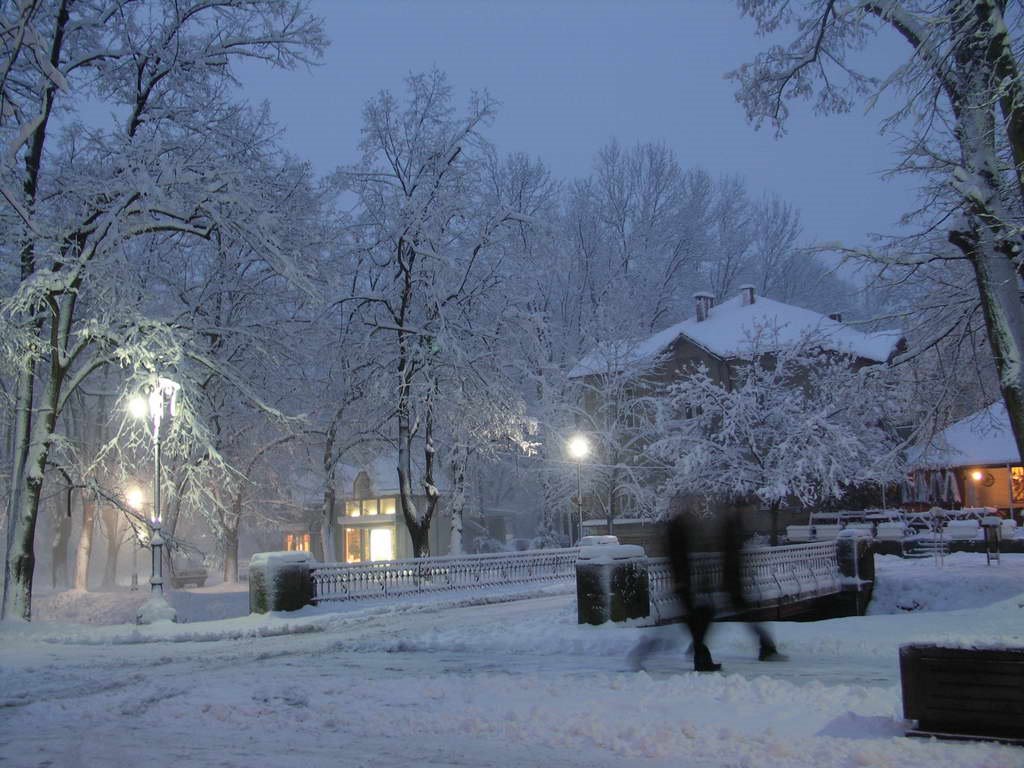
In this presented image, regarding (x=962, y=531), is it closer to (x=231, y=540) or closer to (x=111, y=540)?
(x=231, y=540)

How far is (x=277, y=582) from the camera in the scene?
1934 cm

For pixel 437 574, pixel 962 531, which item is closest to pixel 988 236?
pixel 437 574

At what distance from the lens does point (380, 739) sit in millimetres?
7457

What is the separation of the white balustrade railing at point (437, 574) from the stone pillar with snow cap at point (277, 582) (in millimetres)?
872

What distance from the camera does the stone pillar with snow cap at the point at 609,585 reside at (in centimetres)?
1570

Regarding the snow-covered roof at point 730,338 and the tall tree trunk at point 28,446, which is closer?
the tall tree trunk at point 28,446

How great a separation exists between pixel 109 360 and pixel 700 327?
111 ft

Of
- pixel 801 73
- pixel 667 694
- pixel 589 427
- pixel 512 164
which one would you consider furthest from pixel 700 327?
pixel 667 694

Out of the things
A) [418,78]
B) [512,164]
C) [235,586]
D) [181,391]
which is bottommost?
[235,586]

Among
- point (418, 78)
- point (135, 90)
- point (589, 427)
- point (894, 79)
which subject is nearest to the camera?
point (894, 79)

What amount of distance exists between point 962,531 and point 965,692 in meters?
30.9

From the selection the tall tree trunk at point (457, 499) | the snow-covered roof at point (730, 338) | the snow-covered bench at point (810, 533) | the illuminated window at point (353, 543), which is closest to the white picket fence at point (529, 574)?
the tall tree trunk at point (457, 499)

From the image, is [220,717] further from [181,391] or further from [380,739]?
[181,391]

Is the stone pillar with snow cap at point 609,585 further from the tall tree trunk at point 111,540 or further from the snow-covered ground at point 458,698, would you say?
the tall tree trunk at point 111,540
